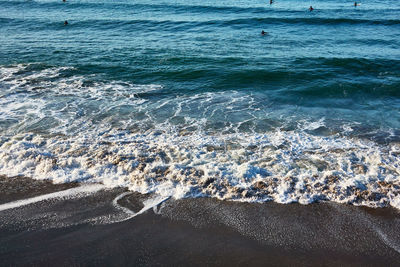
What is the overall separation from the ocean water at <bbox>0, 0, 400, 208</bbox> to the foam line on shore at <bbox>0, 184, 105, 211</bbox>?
10.2 inches

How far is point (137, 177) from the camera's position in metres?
6.26

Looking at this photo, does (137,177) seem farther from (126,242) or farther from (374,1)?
(374,1)

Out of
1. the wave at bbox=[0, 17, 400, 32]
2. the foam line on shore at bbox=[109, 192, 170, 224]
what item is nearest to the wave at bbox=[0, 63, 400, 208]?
the foam line on shore at bbox=[109, 192, 170, 224]

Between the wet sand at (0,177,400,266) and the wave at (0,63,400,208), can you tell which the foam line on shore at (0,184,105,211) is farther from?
the wave at (0,63,400,208)

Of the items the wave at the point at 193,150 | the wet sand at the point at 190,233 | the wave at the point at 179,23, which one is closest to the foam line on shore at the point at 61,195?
the wet sand at the point at 190,233

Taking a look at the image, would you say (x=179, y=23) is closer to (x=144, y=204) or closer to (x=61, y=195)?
(x=61, y=195)

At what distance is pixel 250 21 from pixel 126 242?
2372 centimetres

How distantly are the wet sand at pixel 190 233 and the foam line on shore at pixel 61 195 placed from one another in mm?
86

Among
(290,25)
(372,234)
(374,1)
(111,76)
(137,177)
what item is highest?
(374,1)

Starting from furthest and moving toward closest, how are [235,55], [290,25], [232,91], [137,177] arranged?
[290,25] → [235,55] → [232,91] → [137,177]

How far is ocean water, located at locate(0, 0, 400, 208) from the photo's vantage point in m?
6.28

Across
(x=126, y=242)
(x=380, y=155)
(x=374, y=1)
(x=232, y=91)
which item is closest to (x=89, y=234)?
(x=126, y=242)

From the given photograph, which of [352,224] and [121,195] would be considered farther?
[121,195]

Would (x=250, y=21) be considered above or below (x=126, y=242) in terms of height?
above
